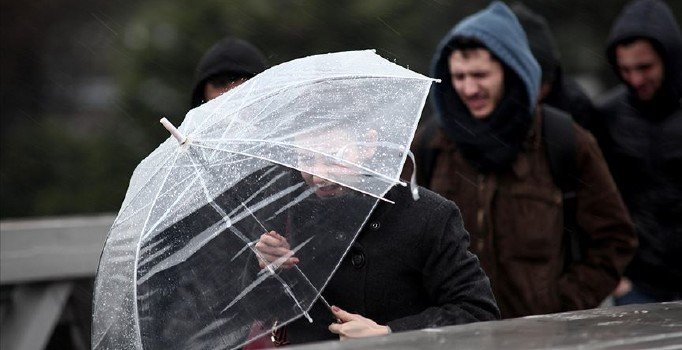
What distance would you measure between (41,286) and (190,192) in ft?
9.64

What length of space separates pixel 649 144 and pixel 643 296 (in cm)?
68

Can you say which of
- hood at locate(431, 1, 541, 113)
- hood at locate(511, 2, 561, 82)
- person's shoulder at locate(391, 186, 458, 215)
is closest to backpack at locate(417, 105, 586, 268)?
hood at locate(431, 1, 541, 113)

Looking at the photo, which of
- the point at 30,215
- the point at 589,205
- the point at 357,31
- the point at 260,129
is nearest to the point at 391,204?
the point at 260,129

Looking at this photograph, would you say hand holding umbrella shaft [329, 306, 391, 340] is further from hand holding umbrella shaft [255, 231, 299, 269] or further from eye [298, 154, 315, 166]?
eye [298, 154, 315, 166]

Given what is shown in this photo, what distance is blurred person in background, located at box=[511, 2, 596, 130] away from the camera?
263 inches

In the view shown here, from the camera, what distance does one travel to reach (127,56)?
1186 cm

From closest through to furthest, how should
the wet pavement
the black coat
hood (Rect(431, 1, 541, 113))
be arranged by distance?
the wet pavement → the black coat → hood (Rect(431, 1, 541, 113))

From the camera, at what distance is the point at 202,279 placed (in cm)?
389

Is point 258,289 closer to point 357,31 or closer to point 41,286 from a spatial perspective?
point 41,286

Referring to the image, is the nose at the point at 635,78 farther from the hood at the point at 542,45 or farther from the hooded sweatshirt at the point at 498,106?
the hooded sweatshirt at the point at 498,106

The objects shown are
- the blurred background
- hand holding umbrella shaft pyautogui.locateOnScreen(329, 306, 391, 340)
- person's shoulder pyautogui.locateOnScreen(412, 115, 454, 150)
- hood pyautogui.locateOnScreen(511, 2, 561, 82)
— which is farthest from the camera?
the blurred background

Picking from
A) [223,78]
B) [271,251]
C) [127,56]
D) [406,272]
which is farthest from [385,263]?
[127,56]

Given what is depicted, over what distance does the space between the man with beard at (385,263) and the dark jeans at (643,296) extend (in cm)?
254

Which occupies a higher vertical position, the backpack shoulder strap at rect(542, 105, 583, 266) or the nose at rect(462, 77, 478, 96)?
the nose at rect(462, 77, 478, 96)
